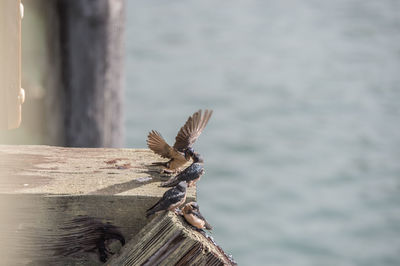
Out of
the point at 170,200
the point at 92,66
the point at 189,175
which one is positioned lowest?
the point at 170,200

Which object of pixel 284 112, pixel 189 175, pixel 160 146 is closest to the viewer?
pixel 189 175

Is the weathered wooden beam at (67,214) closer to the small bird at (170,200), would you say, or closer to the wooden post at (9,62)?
the small bird at (170,200)

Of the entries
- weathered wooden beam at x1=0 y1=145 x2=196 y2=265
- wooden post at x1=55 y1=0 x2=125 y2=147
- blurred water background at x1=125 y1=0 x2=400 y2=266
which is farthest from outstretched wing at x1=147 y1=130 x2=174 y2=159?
blurred water background at x1=125 y1=0 x2=400 y2=266

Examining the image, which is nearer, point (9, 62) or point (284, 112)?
point (9, 62)

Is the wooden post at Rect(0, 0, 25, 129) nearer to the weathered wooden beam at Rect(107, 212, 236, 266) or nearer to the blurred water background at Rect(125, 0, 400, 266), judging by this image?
the weathered wooden beam at Rect(107, 212, 236, 266)

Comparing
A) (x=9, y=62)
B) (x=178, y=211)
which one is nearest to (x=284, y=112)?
(x=9, y=62)

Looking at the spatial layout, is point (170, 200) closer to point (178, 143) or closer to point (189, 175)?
point (189, 175)
